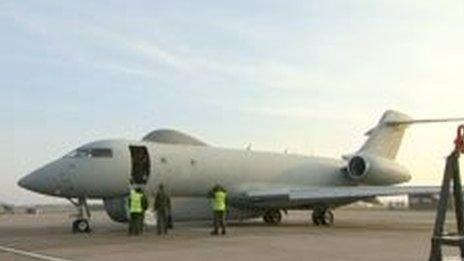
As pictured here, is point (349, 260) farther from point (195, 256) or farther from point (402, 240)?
point (402, 240)

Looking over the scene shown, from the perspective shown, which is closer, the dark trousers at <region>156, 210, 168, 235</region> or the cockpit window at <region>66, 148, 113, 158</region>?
the dark trousers at <region>156, 210, 168, 235</region>

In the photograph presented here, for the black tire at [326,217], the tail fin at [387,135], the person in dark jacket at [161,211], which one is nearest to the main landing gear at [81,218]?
the person in dark jacket at [161,211]

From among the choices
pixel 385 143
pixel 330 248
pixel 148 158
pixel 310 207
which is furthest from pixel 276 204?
pixel 330 248

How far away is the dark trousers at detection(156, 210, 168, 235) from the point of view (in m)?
23.8

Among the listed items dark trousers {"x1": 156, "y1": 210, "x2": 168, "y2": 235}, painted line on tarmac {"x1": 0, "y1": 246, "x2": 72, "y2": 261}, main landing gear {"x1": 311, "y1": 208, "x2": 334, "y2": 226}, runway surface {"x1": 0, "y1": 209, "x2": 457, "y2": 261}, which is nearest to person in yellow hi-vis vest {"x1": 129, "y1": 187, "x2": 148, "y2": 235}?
dark trousers {"x1": 156, "y1": 210, "x2": 168, "y2": 235}

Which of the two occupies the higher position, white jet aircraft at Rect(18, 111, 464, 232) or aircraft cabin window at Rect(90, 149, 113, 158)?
aircraft cabin window at Rect(90, 149, 113, 158)

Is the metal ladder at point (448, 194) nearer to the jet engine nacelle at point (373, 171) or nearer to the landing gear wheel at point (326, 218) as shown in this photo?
the landing gear wheel at point (326, 218)

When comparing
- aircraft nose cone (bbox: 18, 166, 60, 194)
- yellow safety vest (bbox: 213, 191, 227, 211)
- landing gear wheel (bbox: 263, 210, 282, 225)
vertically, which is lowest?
landing gear wheel (bbox: 263, 210, 282, 225)

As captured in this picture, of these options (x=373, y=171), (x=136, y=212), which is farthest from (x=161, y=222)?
(x=373, y=171)

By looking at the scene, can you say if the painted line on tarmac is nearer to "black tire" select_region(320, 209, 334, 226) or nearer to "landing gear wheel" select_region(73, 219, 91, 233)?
"landing gear wheel" select_region(73, 219, 91, 233)

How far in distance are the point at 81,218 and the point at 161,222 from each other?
322 cm

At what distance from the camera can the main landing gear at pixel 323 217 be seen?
104 ft

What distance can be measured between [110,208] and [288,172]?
9.40 metres

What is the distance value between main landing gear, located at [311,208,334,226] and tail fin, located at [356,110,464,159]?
5.94m
